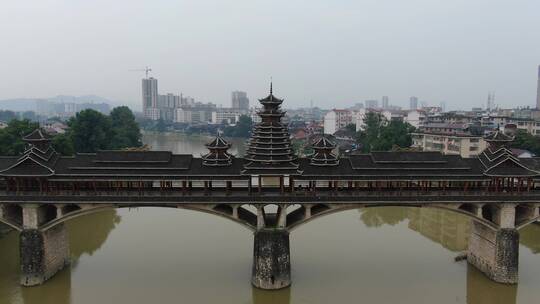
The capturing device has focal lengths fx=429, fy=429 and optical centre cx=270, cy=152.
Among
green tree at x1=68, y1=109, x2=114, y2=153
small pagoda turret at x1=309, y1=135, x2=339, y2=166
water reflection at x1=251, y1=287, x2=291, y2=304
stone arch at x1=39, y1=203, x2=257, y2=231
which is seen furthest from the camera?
green tree at x1=68, y1=109, x2=114, y2=153

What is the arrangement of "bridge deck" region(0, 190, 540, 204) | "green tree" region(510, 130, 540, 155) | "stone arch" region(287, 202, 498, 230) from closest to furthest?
"bridge deck" region(0, 190, 540, 204) → "stone arch" region(287, 202, 498, 230) → "green tree" region(510, 130, 540, 155)

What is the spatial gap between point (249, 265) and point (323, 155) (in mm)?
8420

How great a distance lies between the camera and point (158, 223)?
36.0 meters

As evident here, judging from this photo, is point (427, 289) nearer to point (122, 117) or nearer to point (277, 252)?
point (277, 252)

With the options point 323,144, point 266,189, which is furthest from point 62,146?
point 323,144

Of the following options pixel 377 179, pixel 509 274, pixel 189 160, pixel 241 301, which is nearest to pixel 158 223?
pixel 189 160

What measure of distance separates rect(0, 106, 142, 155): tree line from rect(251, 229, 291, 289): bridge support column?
86.0 feet

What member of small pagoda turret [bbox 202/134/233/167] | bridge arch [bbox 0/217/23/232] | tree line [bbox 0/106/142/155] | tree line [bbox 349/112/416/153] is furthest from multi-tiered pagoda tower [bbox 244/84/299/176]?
tree line [bbox 349/112/416/153]

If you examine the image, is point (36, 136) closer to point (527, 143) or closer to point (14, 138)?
point (14, 138)

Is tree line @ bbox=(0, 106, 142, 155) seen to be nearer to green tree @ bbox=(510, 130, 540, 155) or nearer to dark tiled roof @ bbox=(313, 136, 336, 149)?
dark tiled roof @ bbox=(313, 136, 336, 149)

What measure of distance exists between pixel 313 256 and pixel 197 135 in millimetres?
126878

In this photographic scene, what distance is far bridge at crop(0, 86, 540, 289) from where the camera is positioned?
2359 centimetres

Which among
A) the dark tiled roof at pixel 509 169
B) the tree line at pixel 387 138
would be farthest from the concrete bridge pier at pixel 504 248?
the tree line at pixel 387 138

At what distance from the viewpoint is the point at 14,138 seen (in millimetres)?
44531
